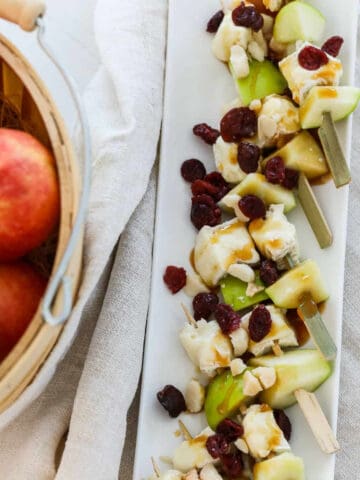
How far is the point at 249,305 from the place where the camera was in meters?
1.68

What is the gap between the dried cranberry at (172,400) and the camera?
161cm

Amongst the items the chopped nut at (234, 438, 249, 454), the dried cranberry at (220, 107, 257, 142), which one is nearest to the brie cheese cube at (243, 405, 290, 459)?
the chopped nut at (234, 438, 249, 454)

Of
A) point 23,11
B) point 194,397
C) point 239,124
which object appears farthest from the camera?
point 239,124

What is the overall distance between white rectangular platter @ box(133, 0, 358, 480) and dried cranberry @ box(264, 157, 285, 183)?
10cm

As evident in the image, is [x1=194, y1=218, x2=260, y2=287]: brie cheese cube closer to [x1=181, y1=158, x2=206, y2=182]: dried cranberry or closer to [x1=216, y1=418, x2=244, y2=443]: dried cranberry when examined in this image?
[x1=181, y1=158, x2=206, y2=182]: dried cranberry

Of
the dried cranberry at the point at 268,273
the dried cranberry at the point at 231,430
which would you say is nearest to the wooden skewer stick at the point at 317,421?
the dried cranberry at the point at 231,430

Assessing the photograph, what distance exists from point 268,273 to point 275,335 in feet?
0.43

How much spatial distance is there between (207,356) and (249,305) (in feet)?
0.47

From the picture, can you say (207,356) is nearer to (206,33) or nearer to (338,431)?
(338,431)

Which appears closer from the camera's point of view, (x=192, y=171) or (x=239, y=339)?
(x=239, y=339)

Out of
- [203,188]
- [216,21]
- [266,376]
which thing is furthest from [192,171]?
[266,376]

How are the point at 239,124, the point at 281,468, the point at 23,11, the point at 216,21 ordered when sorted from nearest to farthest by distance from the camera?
the point at 23,11 → the point at 281,468 → the point at 239,124 → the point at 216,21

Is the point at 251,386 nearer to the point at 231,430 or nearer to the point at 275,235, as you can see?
the point at 231,430

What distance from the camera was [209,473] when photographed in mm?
1566
